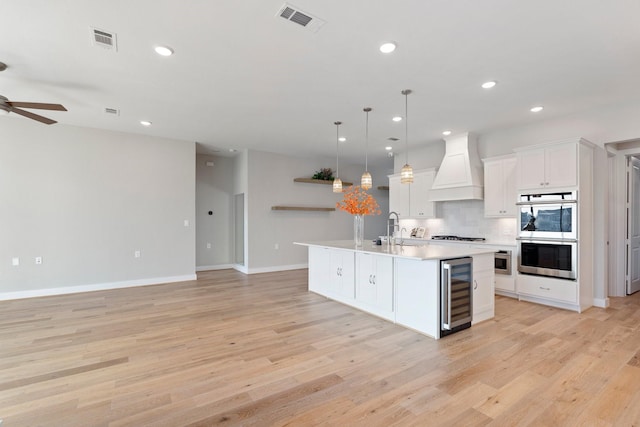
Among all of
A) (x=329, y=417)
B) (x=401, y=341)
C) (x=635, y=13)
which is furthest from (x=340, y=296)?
(x=635, y=13)

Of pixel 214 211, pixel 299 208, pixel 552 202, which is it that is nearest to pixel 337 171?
pixel 299 208

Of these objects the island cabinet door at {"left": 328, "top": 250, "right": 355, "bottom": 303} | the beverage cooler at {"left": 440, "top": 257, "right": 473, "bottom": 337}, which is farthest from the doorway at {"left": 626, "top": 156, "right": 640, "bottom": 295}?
the island cabinet door at {"left": 328, "top": 250, "right": 355, "bottom": 303}

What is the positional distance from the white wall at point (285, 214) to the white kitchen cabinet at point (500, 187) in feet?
13.2

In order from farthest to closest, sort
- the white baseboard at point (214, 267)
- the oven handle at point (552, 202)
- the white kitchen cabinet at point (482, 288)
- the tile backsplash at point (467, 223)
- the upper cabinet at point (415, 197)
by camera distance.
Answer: the white baseboard at point (214, 267)
the upper cabinet at point (415, 197)
the tile backsplash at point (467, 223)
the oven handle at point (552, 202)
the white kitchen cabinet at point (482, 288)

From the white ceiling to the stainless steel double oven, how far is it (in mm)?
1327

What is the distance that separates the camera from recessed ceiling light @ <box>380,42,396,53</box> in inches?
113

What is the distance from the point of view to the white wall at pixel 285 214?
7355 millimetres

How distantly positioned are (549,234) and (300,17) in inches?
171

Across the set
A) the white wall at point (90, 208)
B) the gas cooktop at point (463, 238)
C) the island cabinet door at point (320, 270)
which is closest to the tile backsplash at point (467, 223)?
the gas cooktop at point (463, 238)

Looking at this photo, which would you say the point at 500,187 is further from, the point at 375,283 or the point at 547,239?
the point at 375,283

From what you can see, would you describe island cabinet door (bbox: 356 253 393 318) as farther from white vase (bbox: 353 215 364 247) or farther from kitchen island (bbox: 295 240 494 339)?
white vase (bbox: 353 215 364 247)

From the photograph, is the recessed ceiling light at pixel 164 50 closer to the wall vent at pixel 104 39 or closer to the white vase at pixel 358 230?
the wall vent at pixel 104 39

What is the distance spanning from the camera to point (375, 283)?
408cm

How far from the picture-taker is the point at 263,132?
585cm
